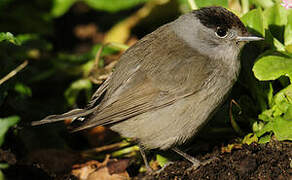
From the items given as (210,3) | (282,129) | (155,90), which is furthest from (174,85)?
(210,3)

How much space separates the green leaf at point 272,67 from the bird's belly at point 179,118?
26 cm

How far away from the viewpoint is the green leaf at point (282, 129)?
10.4 ft

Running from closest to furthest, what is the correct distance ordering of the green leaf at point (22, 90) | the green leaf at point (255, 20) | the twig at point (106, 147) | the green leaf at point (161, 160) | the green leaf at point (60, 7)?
the green leaf at point (255, 20) → the green leaf at point (161, 160) → the twig at point (106, 147) → the green leaf at point (22, 90) → the green leaf at point (60, 7)

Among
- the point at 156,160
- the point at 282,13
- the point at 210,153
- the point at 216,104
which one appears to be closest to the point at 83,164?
the point at 156,160

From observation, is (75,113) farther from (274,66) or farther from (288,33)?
(288,33)

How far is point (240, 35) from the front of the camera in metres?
3.43

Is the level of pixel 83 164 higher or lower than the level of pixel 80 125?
lower

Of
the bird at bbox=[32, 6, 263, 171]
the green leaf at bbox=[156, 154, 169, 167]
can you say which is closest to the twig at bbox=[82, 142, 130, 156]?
the green leaf at bbox=[156, 154, 169, 167]

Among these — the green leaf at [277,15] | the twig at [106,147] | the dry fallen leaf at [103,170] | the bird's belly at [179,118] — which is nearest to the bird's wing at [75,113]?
the bird's belly at [179,118]

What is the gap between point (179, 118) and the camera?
3.36 meters

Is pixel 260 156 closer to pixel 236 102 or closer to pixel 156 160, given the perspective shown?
Answer: pixel 236 102

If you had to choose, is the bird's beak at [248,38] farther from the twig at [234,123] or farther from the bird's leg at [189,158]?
the bird's leg at [189,158]

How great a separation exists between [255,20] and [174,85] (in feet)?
3.06

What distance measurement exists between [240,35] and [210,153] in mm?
1030
